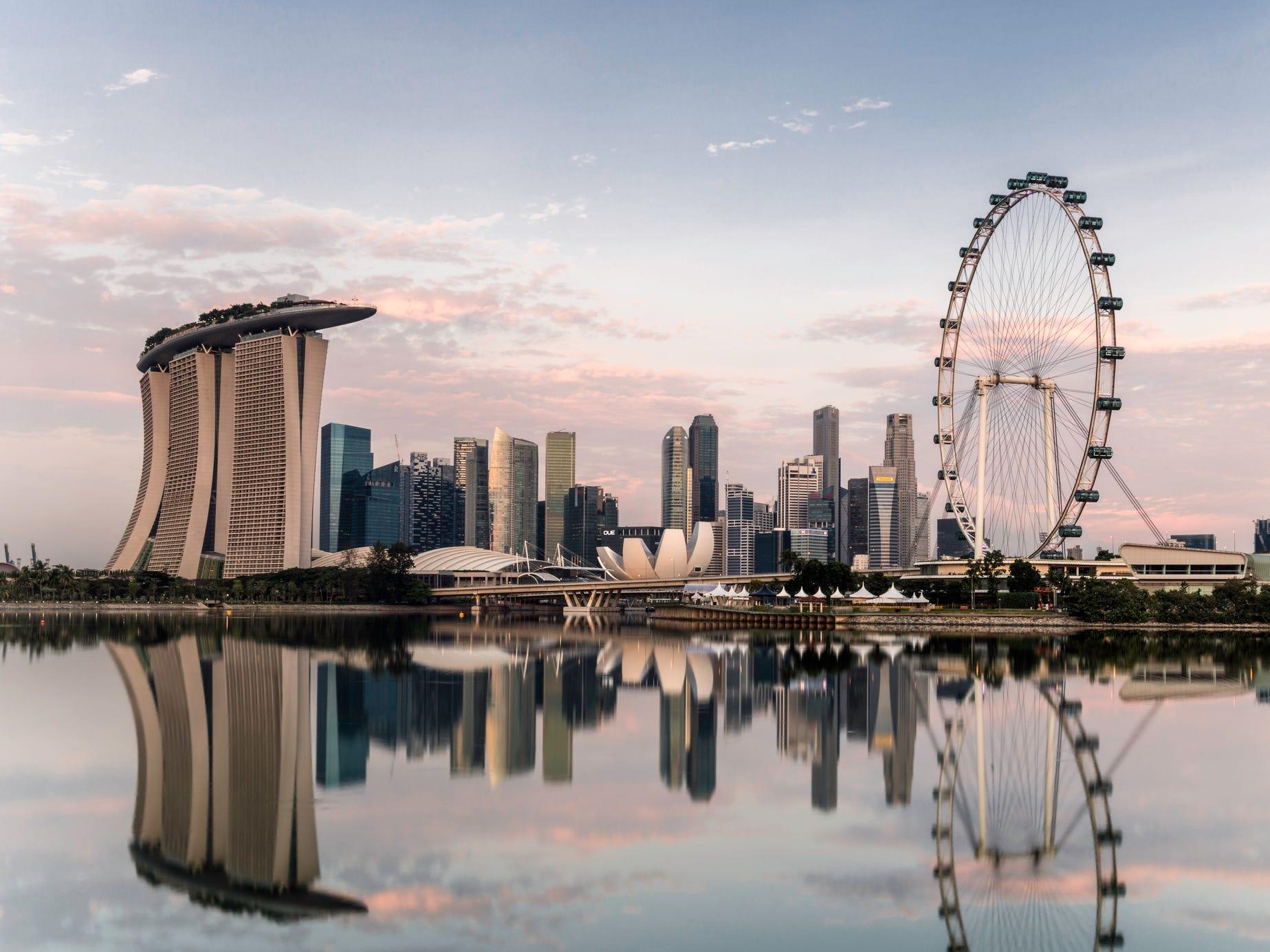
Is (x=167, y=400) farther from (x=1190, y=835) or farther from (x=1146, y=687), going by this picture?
(x=1190, y=835)

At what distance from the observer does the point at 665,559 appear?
146 m

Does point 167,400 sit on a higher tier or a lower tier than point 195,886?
higher

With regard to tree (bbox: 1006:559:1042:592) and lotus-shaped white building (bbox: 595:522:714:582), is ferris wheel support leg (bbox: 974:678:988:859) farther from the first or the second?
lotus-shaped white building (bbox: 595:522:714:582)

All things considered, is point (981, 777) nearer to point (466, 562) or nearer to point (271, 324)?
point (271, 324)

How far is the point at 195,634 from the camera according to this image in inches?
3155

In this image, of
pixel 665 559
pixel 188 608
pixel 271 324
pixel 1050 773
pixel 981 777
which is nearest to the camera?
pixel 981 777

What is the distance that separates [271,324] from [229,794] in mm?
137968

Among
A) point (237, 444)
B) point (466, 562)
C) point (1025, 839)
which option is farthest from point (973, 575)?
point (237, 444)

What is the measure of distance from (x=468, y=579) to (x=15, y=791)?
148302 millimetres

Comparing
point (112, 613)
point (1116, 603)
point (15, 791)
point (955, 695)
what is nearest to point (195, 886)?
point (15, 791)

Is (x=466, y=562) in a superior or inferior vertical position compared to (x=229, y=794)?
superior

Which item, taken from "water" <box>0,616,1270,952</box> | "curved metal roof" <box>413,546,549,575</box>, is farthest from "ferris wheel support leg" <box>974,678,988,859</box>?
"curved metal roof" <box>413,546,549,575</box>

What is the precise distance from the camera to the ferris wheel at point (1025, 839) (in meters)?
16.9

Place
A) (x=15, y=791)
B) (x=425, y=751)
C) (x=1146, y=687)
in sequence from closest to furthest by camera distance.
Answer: (x=15, y=791)
(x=425, y=751)
(x=1146, y=687)
